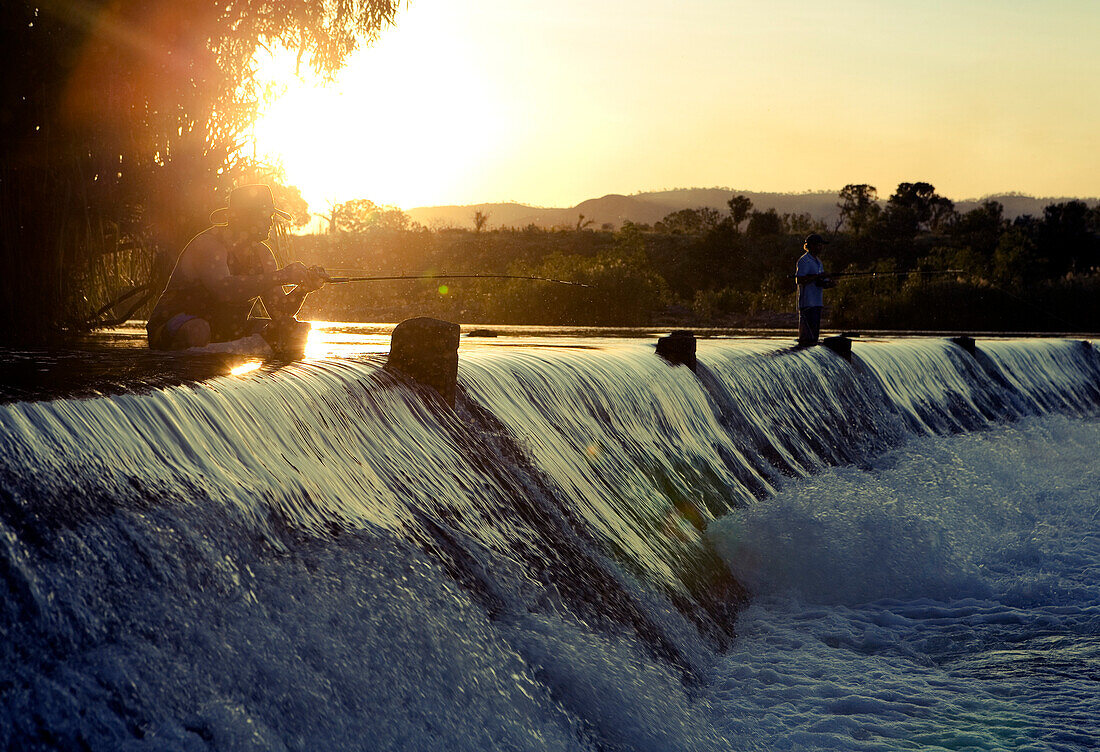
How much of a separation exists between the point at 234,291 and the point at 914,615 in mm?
5558

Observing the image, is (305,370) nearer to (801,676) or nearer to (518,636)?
(518,636)

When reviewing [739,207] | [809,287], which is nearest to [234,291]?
[809,287]

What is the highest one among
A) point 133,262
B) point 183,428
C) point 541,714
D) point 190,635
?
point 133,262

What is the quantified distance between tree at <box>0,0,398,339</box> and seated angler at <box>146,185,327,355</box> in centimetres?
299

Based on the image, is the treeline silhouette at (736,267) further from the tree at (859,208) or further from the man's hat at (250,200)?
the man's hat at (250,200)

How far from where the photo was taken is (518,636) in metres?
5.60

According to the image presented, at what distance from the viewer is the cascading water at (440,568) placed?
4.01m

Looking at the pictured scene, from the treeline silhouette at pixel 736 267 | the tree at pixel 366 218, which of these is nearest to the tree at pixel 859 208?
the treeline silhouette at pixel 736 267

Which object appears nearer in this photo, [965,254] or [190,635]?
[190,635]

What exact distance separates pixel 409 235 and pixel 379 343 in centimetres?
6525

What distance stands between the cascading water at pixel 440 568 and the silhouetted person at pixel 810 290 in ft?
17.9

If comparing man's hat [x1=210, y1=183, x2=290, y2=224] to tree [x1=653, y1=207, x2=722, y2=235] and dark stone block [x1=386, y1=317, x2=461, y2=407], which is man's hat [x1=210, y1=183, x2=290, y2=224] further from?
tree [x1=653, y1=207, x2=722, y2=235]

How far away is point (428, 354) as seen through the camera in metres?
7.79

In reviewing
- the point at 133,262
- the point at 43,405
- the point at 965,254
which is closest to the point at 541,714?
the point at 43,405
